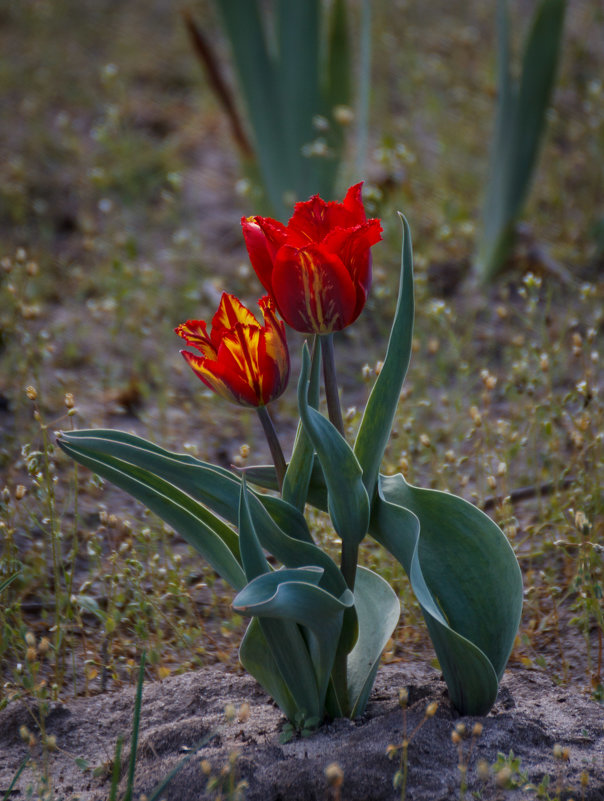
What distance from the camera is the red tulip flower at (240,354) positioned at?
3.95ft

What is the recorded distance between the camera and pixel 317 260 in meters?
1.15

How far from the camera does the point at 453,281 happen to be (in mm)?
3479

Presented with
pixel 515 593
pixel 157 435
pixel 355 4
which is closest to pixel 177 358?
pixel 157 435

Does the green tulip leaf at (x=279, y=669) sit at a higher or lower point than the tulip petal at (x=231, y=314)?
lower

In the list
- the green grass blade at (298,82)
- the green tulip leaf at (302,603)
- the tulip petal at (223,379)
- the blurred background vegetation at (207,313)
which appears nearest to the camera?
the green tulip leaf at (302,603)

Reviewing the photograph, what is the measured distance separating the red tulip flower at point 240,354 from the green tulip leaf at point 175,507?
7.2 inches

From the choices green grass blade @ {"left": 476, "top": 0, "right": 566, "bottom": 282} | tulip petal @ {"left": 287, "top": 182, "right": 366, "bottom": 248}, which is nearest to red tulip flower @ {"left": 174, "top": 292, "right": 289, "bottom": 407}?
tulip petal @ {"left": 287, "top": 182, "right": 366, "bottom": 248}

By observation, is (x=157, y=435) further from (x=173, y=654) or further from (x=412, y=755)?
(x=412, y=755)

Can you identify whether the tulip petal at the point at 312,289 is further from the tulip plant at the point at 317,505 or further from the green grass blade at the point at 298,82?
the green grass blade at the point at 298,82

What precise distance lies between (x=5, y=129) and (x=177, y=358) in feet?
7.68

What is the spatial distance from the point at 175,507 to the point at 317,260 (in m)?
0.42

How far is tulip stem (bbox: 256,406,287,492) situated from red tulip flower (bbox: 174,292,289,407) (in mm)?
33

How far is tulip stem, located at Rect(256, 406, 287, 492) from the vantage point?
1.29 meters

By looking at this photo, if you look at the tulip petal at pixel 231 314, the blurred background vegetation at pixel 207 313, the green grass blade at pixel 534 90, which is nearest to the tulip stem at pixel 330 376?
the tulip petal at pixel 231 314
